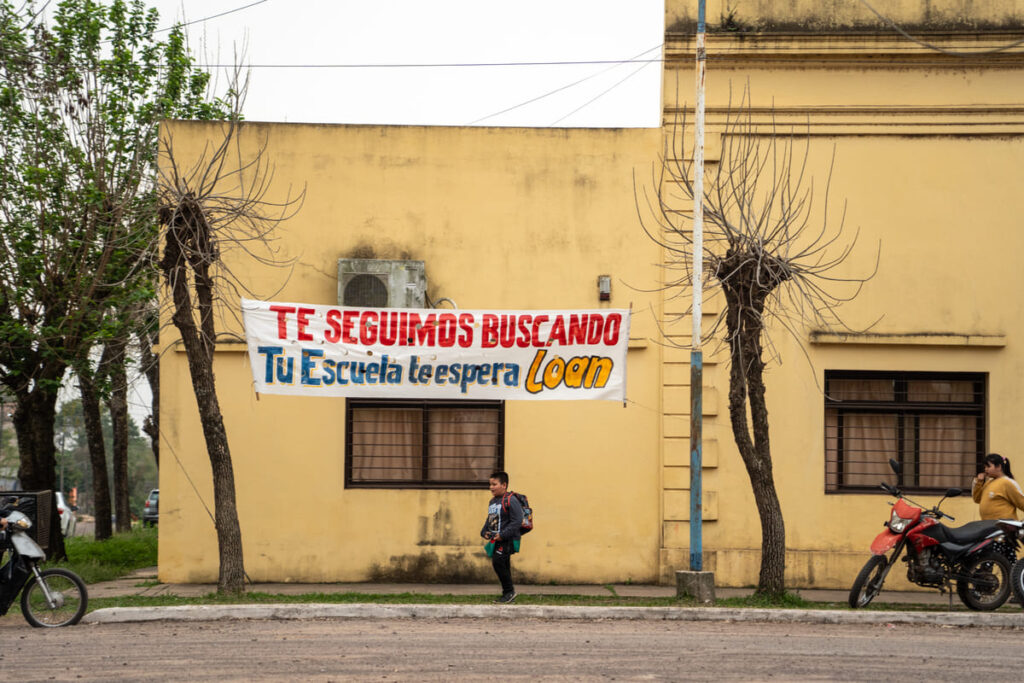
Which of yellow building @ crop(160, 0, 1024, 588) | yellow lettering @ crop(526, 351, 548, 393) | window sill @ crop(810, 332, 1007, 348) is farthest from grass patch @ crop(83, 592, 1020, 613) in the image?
window sill @ crop(810, 332, 1007, 348)

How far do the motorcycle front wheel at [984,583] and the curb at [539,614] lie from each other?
56 cm

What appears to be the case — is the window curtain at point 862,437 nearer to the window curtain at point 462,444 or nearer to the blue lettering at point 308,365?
the window curtain at point 462,444

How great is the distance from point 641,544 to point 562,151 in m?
5.14

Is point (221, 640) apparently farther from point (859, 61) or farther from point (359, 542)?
point (859, 61)

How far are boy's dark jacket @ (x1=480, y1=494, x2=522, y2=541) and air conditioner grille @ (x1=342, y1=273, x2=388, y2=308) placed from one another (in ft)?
10.2

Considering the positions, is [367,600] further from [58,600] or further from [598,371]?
[598,371]

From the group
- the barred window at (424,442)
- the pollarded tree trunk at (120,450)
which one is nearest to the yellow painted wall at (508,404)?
the barred window at (424,442)

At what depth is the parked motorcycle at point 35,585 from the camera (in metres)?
10.5

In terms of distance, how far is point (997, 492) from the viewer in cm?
1214

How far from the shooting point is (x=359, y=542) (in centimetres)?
1388

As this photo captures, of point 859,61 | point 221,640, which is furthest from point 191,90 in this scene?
point 221,640

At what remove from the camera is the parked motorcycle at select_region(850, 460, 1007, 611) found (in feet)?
37.7

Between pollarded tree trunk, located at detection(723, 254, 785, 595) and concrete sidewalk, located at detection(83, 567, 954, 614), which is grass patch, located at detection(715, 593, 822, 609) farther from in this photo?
concrete sidewalk, located at detection(83, 567, 954, 614)

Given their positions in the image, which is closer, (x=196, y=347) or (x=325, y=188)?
(x=196, y=347)
